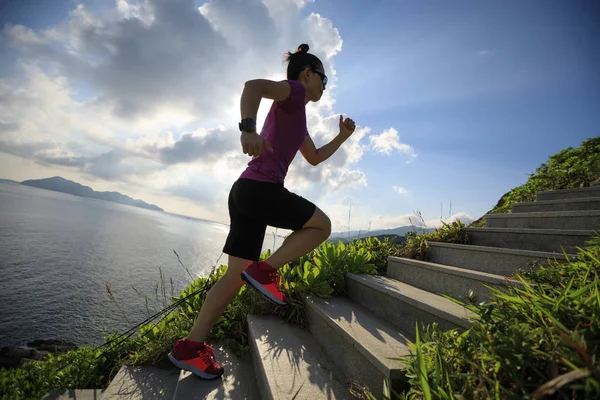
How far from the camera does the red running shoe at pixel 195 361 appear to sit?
1905mm

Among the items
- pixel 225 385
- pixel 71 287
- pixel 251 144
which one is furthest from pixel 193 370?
pixel 71 287

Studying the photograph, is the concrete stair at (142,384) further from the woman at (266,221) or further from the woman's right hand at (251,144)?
the woman's right hand at (251,144)

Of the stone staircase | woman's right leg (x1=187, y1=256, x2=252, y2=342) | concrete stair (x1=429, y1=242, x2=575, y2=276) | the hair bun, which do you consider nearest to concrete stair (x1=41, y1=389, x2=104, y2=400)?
the stone staircase

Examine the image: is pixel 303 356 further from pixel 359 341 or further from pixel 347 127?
pixel 347 127

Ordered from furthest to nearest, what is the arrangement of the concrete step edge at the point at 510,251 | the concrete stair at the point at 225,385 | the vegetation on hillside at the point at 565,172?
the vegetation on hillside at the point at 565,172 < the concrete step edge at the point at 510,251 < the concrete stair at the point at 225,385

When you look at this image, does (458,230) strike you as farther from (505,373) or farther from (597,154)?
(597,154)

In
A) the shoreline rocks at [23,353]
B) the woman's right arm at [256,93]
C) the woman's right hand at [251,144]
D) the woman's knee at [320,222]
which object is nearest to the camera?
the woman's right hand at [251,144]

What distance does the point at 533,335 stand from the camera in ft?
2.73

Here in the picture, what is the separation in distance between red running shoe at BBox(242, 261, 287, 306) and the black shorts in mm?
101

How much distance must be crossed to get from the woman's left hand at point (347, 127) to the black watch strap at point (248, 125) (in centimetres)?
121

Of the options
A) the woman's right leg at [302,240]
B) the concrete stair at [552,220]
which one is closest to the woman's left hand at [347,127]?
the woman's right leg at [302,240]

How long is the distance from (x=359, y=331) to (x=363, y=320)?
0.31 m

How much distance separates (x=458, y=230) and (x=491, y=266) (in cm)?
103

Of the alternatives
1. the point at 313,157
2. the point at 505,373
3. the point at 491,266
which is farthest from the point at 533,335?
the point at 491,266
